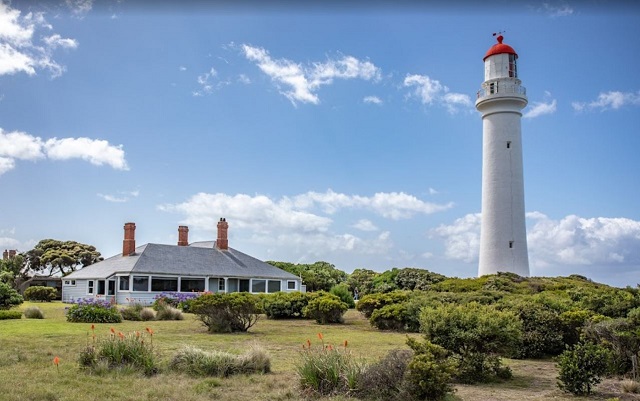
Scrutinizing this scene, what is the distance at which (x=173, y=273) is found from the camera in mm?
35969

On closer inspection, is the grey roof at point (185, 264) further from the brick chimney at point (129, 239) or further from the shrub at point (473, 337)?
the shrub at point (473, 337)

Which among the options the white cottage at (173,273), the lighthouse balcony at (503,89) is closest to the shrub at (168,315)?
the white cottage at (173,273)

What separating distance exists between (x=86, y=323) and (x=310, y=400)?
51.0ft

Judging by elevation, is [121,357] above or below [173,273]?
below

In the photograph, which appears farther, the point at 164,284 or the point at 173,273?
the point at 164,284

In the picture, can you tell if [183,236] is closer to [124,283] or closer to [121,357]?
[124,283]

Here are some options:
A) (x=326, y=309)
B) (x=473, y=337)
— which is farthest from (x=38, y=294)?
(x=473, y=337)

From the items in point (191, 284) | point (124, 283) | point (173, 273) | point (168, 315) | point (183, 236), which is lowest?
point (168, 315)

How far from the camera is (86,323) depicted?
69.6 ft

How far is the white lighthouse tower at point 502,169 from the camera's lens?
31.9 m

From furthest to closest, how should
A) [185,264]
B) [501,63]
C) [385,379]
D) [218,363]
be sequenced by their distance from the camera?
[185,264] → [501,63] → [218,363] → [385,379]

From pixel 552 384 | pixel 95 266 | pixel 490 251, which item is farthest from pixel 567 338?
pixel 95 266

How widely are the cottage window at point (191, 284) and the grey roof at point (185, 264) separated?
78 centimetres

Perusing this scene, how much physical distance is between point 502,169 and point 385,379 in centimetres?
2620
